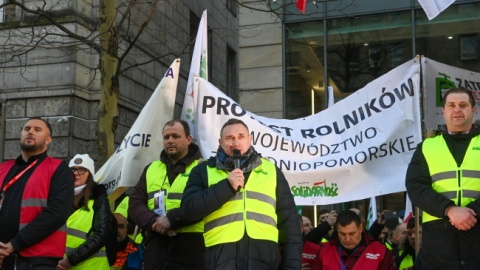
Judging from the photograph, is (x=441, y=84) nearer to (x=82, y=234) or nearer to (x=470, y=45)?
(x=82, y=234)

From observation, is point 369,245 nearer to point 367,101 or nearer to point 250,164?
point 367,101

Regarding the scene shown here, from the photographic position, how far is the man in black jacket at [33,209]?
517 centimetres

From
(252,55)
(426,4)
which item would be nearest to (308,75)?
(252,55)

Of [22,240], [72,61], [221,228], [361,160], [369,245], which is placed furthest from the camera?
[72,61]

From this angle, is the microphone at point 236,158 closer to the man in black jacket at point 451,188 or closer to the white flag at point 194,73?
the man in black jacket at point 451,188

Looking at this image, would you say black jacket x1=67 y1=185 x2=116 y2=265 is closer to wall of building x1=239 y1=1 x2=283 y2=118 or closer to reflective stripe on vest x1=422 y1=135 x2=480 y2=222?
reflective stripe on vest x1=422 y1=135 x2=480 y2=222

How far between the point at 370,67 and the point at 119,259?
746 centimetres

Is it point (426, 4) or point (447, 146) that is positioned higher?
point (426, 4)

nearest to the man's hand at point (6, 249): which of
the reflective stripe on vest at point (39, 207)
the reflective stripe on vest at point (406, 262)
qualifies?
the reflective stripe on vest at point (39, 207)

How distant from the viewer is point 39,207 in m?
5.31

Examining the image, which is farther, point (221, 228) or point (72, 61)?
point (72, 61)

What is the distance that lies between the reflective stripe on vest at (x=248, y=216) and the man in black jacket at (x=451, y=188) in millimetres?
1051

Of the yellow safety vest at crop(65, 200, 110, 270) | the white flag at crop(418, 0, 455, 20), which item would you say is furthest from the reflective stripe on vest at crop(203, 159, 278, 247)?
the white flag at crop(418, 0, 455, 20)

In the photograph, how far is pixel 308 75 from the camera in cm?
1393
